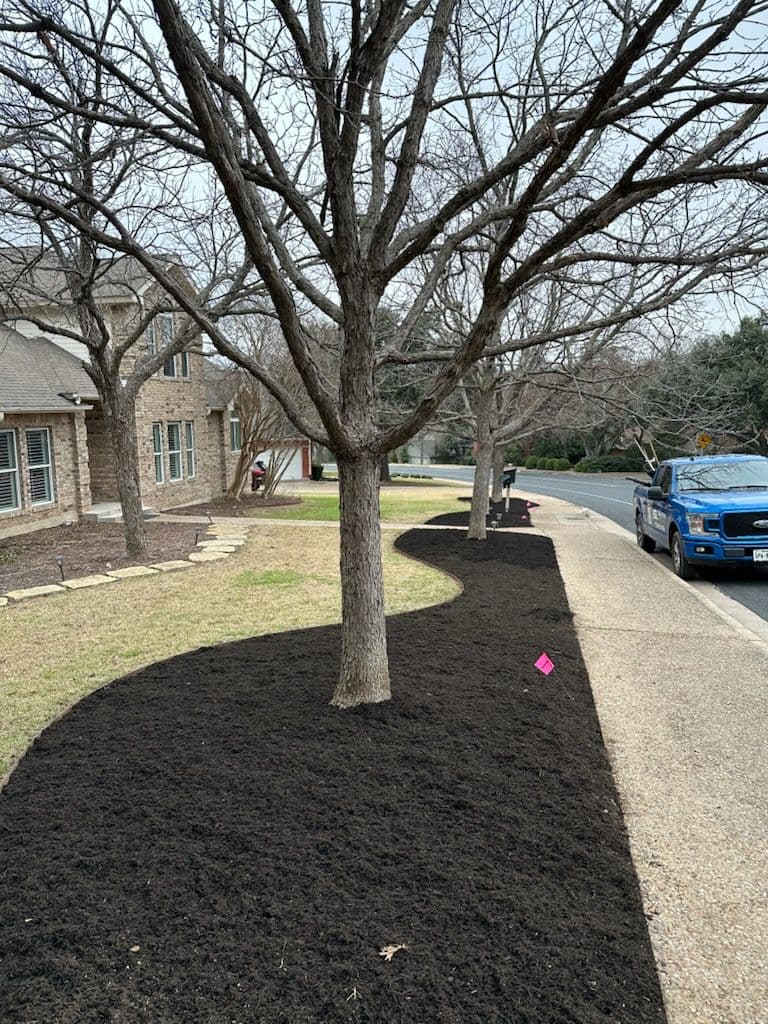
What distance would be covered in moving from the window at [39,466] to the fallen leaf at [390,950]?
546 inches

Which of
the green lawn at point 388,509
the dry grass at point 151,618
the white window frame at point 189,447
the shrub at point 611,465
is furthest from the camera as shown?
the shrub at point 611,465

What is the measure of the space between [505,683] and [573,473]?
4287cm

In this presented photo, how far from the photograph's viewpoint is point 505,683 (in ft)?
17.1

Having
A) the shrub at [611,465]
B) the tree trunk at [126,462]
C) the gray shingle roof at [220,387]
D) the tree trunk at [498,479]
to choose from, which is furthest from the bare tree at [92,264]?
the shrub at [611,465]

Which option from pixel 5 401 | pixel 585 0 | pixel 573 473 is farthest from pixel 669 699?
pixel 573 473

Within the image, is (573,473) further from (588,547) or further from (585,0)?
(585,0)

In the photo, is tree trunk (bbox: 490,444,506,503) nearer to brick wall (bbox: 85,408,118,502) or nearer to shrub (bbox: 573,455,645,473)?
brick wall (bbox: 85,408,118,502)

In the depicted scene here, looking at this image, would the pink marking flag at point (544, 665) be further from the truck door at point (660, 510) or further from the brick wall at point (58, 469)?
the brick wall at point (58, 469)

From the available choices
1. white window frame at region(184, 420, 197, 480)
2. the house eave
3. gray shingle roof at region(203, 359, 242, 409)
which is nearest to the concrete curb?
the house eave

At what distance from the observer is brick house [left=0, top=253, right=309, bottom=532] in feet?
45.1

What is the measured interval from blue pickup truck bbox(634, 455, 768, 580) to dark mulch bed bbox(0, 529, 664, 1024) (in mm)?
5592

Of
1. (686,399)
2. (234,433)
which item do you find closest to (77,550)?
(686,399)

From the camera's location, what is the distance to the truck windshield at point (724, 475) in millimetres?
10725

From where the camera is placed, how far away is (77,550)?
485 inches
